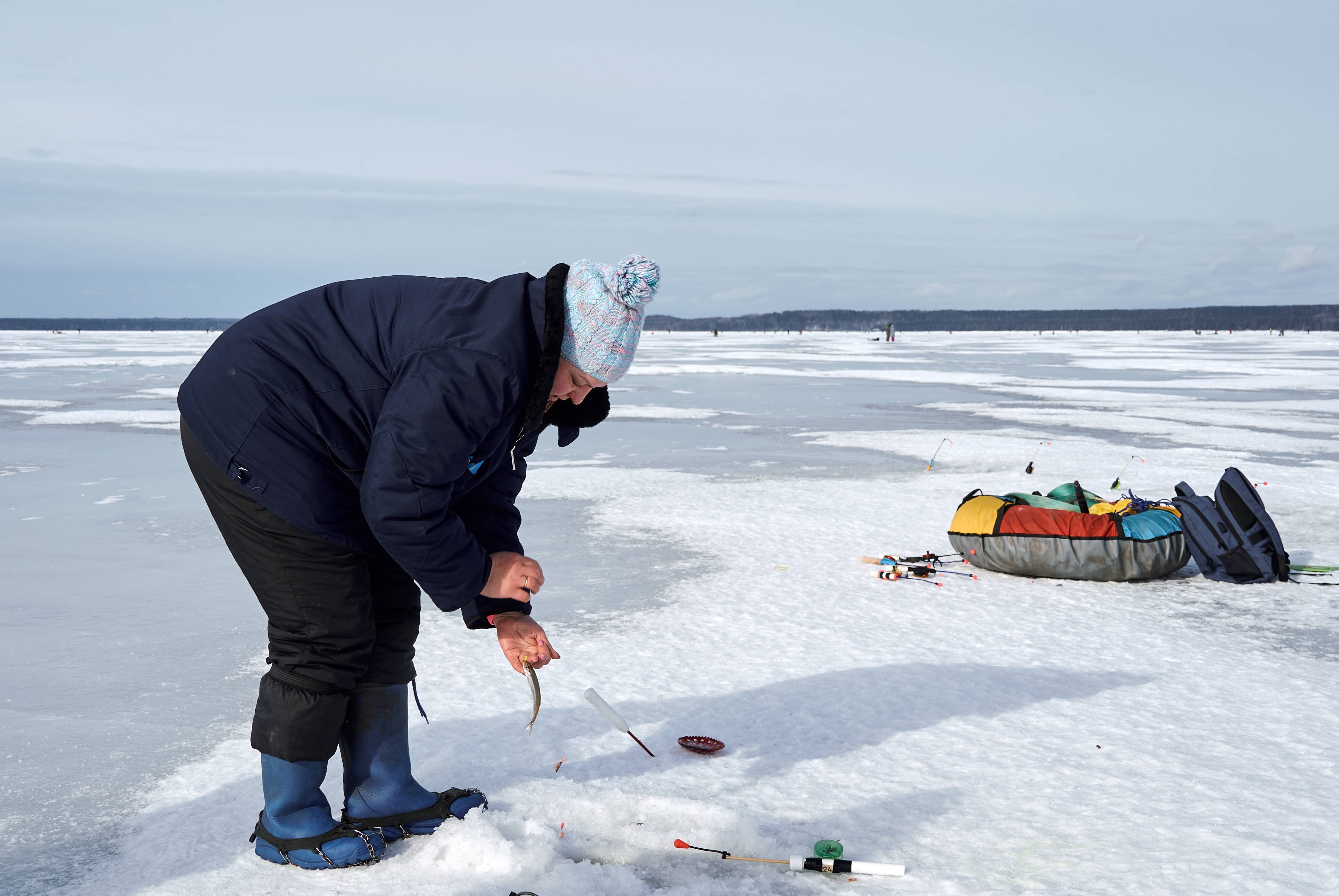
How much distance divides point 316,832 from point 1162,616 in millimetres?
4327

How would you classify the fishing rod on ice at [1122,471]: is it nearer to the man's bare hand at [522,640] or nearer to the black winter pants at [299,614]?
the man's bare hand at [522,640]

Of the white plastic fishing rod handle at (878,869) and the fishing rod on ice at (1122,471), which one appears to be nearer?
the white plastic fishing rod handle at (878,869)

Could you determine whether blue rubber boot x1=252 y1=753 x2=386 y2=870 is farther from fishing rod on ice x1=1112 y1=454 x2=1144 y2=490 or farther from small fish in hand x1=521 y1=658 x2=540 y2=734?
fishing rod on ice x1=1112 y1=454 x2=1144 y2=490

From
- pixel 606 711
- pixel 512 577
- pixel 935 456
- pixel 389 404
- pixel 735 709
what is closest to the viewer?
pixel 389 404

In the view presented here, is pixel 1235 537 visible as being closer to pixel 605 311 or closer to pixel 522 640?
pixel 522 640

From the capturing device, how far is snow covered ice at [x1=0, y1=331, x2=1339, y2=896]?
113 inches

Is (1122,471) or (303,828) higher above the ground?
(1122,471)

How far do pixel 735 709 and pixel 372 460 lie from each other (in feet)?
7.23

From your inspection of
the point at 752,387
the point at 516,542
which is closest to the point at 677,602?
the point at 516,542

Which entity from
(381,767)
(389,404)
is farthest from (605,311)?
(381,767)

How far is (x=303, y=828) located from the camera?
2.76 meters

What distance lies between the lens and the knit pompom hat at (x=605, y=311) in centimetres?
236

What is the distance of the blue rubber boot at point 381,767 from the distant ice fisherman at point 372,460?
21 mm

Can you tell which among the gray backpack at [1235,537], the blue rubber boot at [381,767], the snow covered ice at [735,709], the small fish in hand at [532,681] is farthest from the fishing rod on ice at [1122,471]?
the blue rubber boot at [381,767]
